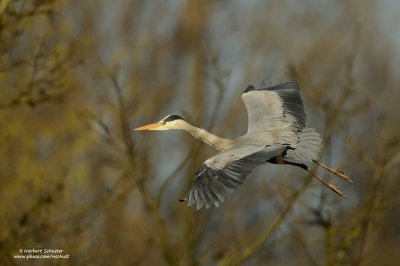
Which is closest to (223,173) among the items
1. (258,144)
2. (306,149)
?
(258,144)

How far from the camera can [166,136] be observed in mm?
20312

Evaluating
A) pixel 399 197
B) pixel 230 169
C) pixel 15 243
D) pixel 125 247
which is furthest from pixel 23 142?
pixel 230 169

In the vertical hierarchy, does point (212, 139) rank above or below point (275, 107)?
below

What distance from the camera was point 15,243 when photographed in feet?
26.7

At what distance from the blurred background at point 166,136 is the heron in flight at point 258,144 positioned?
2.54ft

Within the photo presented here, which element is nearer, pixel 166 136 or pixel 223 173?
pixel 223 173

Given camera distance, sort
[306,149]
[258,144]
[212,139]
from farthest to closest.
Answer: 1. [306,149]
2. [212,139]
3. [258,144]

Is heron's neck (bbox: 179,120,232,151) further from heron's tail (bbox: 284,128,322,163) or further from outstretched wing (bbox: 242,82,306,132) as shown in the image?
heron's tail (bbox: 284,128,322,163)

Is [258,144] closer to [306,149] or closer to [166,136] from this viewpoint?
[306,149]

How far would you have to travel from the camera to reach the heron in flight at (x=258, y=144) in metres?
6.02

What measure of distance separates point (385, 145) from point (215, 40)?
10150 mm

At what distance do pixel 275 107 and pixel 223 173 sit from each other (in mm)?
1601

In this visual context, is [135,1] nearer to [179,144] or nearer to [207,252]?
[179,144]

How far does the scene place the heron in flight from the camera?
19.8ft
